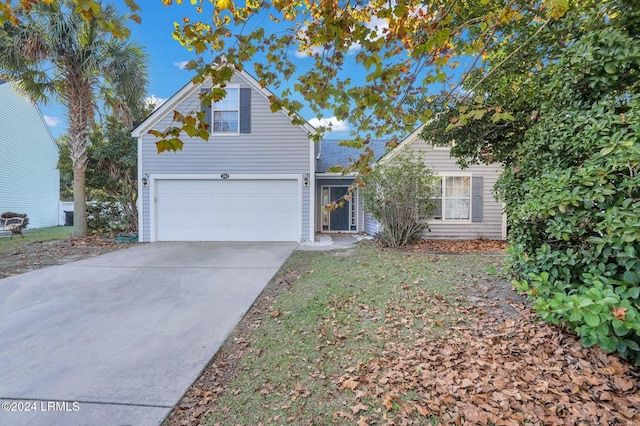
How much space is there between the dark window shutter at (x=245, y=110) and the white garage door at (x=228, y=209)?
1.69 meters

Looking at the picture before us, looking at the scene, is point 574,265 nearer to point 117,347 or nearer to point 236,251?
point 117,347

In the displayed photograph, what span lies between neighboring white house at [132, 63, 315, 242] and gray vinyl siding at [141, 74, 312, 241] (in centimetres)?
3

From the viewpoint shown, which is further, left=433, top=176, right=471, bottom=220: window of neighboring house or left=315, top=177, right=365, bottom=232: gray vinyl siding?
left=315, top=177, right=365, bottom=232: gray vinyl siding

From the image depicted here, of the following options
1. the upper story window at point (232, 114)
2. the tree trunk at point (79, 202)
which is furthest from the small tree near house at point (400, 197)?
the tree trunk at point (79, 202)

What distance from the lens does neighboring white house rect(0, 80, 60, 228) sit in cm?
1440

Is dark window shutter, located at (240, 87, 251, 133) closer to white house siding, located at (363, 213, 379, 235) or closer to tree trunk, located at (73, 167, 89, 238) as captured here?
white house siding, located at (363, 213, 379, 235)

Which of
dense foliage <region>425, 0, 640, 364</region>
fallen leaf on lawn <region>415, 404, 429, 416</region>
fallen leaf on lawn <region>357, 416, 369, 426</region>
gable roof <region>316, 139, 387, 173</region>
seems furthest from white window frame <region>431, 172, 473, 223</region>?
fallen leaf on lawn <region>357, 416, 369, 426</region>

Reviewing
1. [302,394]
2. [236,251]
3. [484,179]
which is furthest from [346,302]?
[484,179]

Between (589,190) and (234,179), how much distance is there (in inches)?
353

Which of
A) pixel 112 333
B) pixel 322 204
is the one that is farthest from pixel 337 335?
pixel 322 204

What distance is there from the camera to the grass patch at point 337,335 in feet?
7.74

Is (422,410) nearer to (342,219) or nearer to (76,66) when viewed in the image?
(342,219)

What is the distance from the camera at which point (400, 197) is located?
27.1 ft

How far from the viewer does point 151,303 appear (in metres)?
4.57
